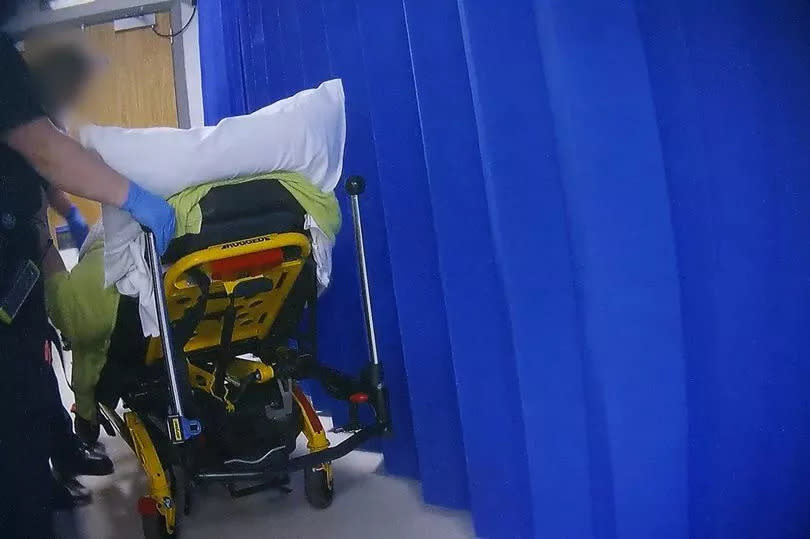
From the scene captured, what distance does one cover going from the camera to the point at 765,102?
1.02m

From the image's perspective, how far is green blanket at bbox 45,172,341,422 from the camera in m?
1.36

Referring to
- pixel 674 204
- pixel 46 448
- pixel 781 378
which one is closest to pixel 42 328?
pixel 46 448

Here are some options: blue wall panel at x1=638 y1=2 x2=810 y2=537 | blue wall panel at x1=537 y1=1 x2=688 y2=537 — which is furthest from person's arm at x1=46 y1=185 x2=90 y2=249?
blue wall panel at x1=638 y1=2 x2=810 y2=537

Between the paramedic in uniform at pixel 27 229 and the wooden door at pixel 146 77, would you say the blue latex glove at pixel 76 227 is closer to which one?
the paramedic in uniform at pixel 27 229

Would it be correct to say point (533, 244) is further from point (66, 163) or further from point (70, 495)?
point (70, 495)

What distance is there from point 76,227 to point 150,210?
74 cm

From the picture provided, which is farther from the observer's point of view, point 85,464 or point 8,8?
point 85,464

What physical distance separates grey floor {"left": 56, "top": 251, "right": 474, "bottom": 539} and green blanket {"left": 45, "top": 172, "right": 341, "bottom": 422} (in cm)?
29

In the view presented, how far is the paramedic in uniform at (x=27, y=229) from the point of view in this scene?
101 cm

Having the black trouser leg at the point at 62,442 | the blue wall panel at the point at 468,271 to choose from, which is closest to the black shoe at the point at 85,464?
the black trouser leg at the point at 62,442

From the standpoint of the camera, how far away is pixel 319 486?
1531 millimetres

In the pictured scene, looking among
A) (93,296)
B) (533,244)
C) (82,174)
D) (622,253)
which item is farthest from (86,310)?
(622,253)

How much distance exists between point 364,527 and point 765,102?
1130 mm

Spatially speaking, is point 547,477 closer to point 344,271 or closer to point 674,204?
point 674,204
